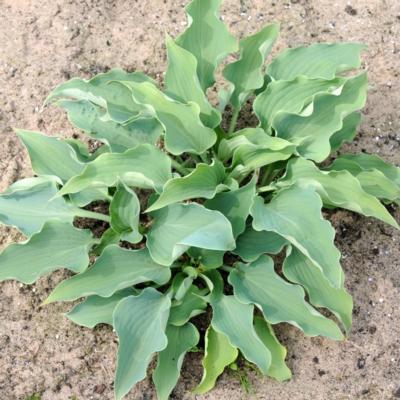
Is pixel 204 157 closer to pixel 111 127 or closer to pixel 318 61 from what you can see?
pixel 111 127

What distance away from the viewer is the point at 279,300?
8.90 feet

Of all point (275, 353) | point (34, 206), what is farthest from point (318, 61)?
point (34, 206)

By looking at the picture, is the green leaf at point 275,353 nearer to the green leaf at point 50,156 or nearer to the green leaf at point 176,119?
the green leaf at point 176,119

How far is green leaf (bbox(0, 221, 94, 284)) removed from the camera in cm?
273

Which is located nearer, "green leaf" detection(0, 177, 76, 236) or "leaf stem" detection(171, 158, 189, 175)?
"green leaf" detection(0, 177, 76, 236)

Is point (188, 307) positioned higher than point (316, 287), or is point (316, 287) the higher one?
point (316, 287)

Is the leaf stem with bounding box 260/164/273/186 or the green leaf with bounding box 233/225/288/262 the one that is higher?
the leaf stem with bounding box 260/164/273/186

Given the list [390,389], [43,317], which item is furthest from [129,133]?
[390,389]

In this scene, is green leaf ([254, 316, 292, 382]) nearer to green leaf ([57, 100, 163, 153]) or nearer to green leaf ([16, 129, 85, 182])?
green leaf ([57, 100, 163, 153])

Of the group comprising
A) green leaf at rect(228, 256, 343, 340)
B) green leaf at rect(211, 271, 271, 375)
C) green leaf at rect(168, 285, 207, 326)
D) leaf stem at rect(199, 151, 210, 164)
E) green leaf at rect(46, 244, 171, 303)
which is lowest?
green leaf at rect(168, 285, 207, 326)

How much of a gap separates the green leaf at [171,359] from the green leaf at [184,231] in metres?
0.40

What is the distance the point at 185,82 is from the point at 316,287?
1.05 metres

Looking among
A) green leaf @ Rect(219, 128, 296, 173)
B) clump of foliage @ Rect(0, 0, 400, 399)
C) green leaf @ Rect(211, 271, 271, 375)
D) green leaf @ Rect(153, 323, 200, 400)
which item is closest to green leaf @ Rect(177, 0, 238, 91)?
clump of foliage @ Rect(0, 0, 400, 399)

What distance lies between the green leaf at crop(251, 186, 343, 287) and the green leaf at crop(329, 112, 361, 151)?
0.52 metres
